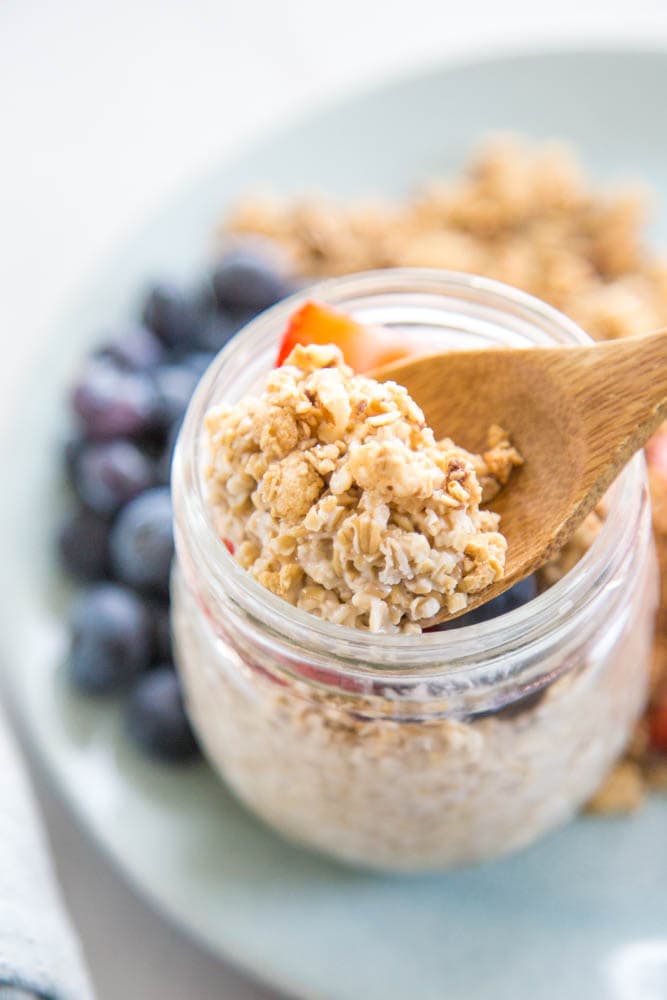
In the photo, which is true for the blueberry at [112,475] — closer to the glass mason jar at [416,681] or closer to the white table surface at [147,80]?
the glass mason jar at [416,681]

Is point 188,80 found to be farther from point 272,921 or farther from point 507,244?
point 272,921

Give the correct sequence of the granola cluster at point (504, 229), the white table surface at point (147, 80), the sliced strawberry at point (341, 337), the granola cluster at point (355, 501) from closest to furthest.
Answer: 1. the granola cluster at point (355, 501)
2. the sliced strawberry at point (341, 337)
3. the granola cluster at point (504, 229)
4. the white table surface at point (147, 80)

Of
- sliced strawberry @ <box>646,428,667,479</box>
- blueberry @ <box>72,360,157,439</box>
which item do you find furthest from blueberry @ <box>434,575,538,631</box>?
blueberry @ <box>72,360,157,439</box>

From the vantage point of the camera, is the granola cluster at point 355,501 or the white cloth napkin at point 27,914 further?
the white cloth napkin at point 27,914

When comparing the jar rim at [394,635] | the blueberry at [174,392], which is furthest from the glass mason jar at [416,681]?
the blueberry at [174,392]

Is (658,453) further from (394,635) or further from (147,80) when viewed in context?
(147,80)

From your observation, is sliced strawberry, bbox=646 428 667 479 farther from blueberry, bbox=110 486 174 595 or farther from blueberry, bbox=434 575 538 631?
blueberry, bbox=110 486 174 595
